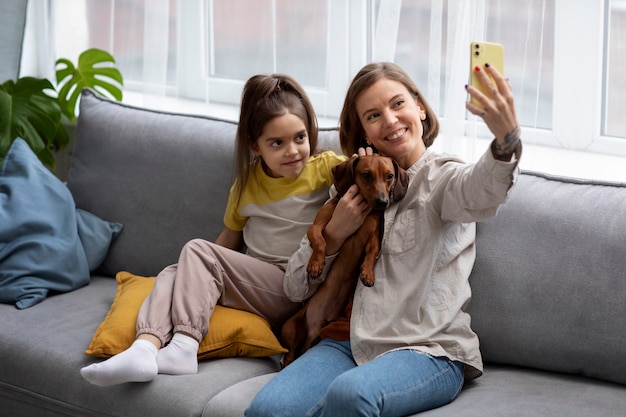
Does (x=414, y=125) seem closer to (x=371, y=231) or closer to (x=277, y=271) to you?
(x=371, y=231)

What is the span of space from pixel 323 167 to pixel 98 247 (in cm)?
90

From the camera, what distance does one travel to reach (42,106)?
3.49m

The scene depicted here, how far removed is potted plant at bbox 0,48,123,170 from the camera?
3.39 m

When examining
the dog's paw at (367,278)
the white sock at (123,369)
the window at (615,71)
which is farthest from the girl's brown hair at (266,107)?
the window at (615,71)

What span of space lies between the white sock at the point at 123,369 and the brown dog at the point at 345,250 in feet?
1.25

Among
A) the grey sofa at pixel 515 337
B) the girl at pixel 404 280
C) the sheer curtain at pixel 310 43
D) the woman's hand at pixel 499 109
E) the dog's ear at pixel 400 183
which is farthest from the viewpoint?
the sheer curtain at pixel 310 43

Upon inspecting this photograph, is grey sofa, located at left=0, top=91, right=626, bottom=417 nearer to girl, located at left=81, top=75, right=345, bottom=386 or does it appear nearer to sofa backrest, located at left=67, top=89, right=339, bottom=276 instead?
girl, located at left=81, top=75, right=345, bottom=386

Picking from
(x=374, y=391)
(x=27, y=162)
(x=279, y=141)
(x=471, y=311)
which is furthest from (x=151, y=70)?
(x=374, y=391)

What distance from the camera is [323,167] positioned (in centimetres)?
256

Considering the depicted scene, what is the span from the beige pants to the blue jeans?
0.30 m

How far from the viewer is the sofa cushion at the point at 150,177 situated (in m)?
2.87

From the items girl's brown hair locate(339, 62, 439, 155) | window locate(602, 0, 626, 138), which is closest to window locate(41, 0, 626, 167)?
window locate(602, 0, 626, 138)

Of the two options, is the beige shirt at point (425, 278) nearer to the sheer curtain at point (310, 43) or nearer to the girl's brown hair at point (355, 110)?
the girl's brown hair at point (355, 110)

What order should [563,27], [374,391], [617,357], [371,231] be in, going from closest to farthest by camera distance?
[374,391], [617,357], [371,231], [563,27]
